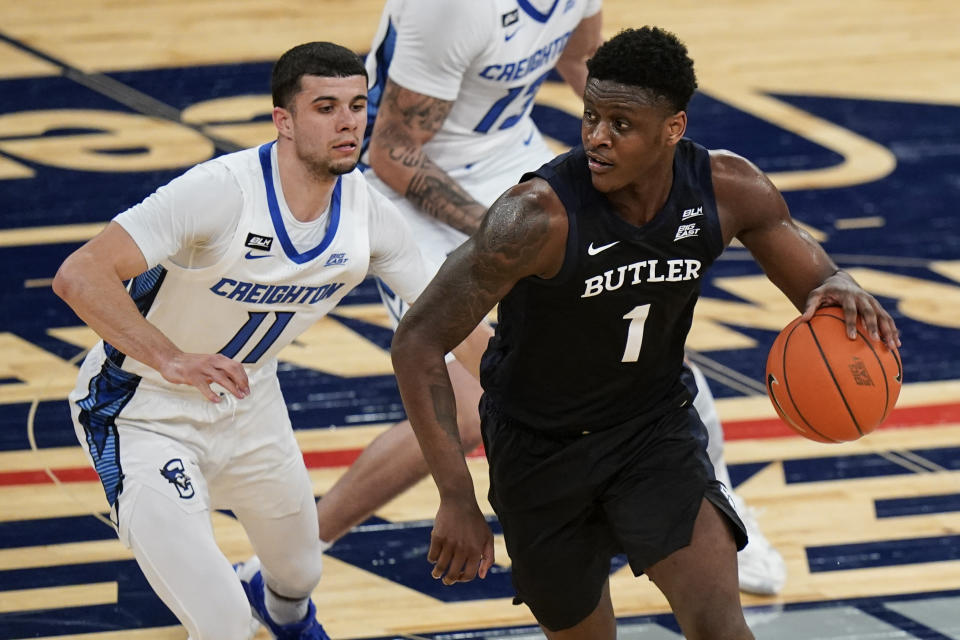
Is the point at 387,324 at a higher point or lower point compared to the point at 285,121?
lower

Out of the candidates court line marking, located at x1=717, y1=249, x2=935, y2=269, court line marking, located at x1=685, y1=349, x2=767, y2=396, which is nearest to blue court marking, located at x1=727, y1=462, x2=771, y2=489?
court line marking, located at x1=685, y1=349, x2=767, y2=396

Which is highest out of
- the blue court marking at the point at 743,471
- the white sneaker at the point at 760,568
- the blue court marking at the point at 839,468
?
the blue court marking at the point at 839,468

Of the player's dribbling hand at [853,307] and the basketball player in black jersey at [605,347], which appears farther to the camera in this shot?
the player's dribbling hand at [853,307]

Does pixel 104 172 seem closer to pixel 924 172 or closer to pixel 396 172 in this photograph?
pixel 396 172

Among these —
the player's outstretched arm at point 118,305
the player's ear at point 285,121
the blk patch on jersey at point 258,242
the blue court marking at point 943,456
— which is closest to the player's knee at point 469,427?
the blk patch on jersey at point 258,242

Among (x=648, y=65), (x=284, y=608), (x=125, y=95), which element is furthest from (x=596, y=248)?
(x=125, y=95)

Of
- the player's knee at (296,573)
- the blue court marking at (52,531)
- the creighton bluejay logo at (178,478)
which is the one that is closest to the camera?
the creighton bluejay logo at (178,478)

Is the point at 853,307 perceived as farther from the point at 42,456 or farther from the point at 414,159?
the point at 42,456

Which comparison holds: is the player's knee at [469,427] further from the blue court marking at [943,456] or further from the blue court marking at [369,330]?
the blue court marking at [943,456]

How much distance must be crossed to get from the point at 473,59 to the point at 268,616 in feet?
6.57

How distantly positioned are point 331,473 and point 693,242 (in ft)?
8.15

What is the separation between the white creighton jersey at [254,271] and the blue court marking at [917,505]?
7.42 feet

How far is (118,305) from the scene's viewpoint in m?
3.96

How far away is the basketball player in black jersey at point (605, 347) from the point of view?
3602mm
